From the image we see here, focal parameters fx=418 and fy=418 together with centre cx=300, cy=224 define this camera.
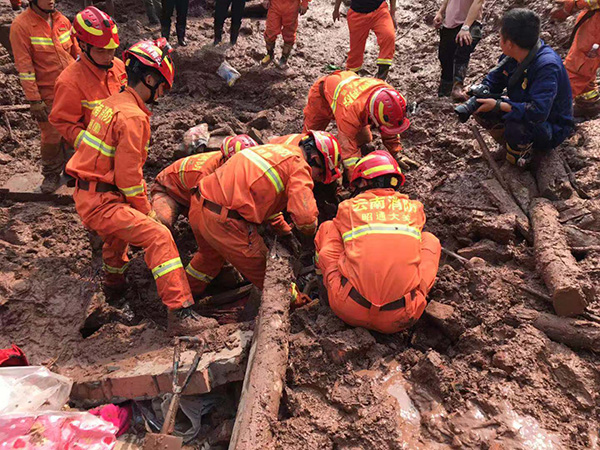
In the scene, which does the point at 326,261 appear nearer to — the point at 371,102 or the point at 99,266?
the point at 371,102

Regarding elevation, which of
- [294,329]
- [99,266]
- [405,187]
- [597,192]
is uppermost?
[597,192]

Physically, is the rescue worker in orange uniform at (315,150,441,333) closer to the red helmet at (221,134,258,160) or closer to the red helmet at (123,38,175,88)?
the red helmet at (221,134,258,160)

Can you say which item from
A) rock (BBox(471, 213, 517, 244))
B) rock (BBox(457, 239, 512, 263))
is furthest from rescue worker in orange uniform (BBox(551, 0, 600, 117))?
rock (BBox(457, 239, 512, 263))

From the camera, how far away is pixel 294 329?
123 inches

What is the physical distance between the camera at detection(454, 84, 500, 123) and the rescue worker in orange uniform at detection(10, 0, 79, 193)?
4.20 m

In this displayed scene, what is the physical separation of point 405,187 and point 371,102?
38.8 inches

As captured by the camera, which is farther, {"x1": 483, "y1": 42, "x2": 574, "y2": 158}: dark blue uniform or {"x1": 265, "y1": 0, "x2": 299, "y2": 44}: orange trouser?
{"x1": 265, "y1": 0, "x2": 299, "y2": 44}: orange trouser

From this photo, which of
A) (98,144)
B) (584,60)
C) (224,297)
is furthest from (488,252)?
(98,144)

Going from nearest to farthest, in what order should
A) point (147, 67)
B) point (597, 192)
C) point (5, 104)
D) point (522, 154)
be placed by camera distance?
point (147, 67) → point (597, 192) → point (522, 154) → point (5, 104)

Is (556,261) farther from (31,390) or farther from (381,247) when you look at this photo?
(31,390)

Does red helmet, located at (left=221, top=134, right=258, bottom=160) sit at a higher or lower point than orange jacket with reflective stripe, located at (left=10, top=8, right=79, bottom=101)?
lower

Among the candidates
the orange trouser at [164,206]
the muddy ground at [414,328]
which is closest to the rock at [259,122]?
the muddy ground at [414,328]

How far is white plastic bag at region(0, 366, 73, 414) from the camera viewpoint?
2.43 m

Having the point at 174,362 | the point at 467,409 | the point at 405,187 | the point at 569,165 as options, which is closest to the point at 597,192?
the point at 569,165
